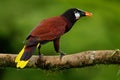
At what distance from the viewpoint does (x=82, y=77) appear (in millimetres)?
11477

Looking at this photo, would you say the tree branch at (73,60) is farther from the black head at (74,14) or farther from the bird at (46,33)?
the black head at (74,14)

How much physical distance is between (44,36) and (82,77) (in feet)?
21.1

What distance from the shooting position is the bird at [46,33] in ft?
16.6

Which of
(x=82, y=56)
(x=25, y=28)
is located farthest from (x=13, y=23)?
(x=82, y=56)

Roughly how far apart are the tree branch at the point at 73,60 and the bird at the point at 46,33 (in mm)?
127

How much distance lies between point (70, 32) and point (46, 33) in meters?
6.69

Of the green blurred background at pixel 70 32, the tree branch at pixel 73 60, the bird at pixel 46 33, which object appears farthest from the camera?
the green blurred background at pixel 70 32

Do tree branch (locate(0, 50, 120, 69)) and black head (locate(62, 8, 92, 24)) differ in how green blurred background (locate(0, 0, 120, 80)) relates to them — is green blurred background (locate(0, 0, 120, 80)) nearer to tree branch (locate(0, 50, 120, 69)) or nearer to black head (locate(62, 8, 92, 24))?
tree branch (locate(0, 50, 120, 69))

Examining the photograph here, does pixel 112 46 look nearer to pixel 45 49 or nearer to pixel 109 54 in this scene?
pixel 45 49

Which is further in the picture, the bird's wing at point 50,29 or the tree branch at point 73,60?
the tree branch at point 73,60

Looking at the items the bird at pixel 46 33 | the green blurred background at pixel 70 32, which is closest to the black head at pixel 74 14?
the bird at pixel 46 33

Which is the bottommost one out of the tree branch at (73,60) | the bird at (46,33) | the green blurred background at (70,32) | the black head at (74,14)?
the green blurred background at (70,32)

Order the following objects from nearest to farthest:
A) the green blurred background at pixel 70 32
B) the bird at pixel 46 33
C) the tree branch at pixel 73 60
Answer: the bird at pixel 46 33 → the tree branch at pixel 73 60 → the green blurred background at pixel 70 32

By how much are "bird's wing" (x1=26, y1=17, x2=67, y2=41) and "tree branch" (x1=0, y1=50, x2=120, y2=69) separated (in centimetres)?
24
